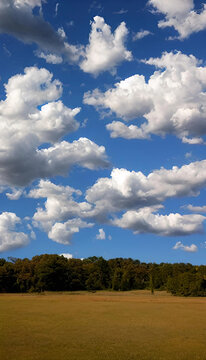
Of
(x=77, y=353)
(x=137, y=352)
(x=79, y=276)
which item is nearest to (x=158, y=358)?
(x=137, y=352)

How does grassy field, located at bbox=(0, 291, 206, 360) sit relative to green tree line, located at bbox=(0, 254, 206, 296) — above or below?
below

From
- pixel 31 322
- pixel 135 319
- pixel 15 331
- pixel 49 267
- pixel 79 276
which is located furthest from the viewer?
pixel 79 276

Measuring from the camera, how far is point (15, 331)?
3253cm

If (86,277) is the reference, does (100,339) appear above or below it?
below

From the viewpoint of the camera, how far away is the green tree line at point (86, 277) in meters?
113

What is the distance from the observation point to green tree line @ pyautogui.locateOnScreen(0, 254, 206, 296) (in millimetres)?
113188

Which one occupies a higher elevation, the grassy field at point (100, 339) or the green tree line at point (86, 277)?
the green tree line at point (86, 277)

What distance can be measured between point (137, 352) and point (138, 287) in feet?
407

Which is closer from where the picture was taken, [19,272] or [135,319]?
[135,319]

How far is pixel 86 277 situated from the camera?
13688 cm

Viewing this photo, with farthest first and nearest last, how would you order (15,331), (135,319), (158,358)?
(135,319), (15,331), (158,358)

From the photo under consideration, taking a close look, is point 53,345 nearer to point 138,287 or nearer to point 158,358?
point 158,358

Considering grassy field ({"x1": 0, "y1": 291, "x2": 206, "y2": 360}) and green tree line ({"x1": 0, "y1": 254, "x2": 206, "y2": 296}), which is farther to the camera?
green tree line ({"x1": 0, "y1": 254, "x2": 206, "y2": 296})

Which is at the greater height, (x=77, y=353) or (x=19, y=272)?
(x=19, y=272)
